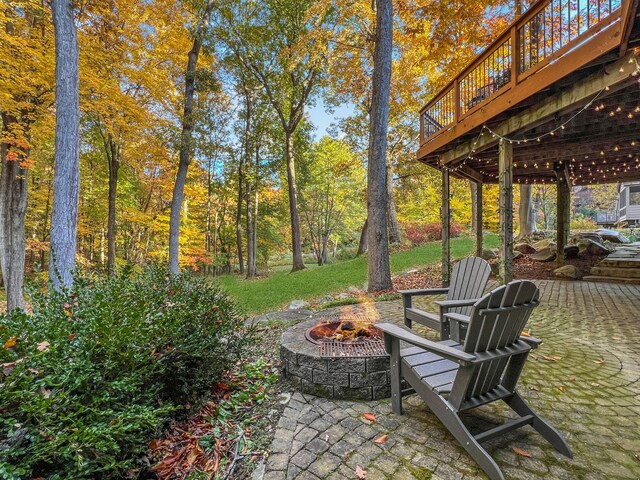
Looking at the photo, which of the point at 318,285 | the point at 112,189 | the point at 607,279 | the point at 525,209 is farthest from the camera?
the point at 525,209

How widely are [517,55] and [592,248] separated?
771 cm

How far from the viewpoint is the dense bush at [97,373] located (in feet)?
4.19

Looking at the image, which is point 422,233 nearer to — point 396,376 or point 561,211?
point 561,211

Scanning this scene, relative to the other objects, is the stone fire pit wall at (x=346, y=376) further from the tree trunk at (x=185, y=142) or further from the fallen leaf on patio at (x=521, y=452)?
the tree trunk at (x=185, y=142)

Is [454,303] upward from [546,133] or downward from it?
downward

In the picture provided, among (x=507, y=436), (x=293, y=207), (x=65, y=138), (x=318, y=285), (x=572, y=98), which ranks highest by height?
(x=65, y=138)

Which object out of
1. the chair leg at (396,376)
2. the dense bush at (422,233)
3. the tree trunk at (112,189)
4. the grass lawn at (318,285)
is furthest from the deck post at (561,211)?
the tree trunk at (112,189)

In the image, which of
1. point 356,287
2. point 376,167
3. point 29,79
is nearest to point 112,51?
point 29,79

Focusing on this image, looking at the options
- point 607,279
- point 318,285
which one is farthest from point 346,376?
point 607,279

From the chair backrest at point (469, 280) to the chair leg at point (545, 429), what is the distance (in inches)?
40.5

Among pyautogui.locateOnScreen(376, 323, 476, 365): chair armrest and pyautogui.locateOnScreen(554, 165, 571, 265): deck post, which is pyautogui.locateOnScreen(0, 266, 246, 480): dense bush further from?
pyautogui.locateOnScreen(554, 165, 571, 265): deck post

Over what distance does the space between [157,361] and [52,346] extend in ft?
1.65

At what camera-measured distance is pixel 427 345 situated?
1802 millimetres

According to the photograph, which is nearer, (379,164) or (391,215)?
(379,164)
